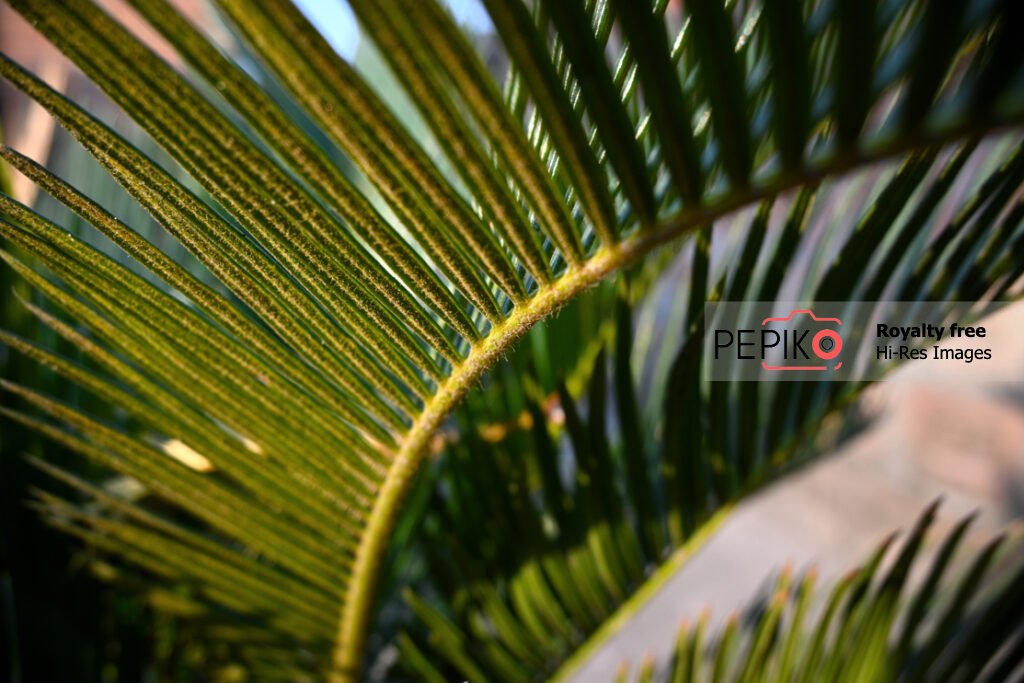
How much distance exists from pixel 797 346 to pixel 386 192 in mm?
386

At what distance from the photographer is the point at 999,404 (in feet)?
6.39

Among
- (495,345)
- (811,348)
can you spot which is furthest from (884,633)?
(495,345)

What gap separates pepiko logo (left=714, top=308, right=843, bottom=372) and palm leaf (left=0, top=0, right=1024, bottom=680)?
0.11 meters

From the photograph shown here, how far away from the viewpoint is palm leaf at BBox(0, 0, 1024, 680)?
20 cm

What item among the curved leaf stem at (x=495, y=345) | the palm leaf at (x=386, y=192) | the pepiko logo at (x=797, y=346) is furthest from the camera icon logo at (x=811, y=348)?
the curved leaf stem at (x=495, y=345)

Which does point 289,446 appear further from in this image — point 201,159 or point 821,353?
point 821,353

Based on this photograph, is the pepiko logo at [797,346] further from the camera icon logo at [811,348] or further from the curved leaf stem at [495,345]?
the curved leaf stem at [495,345]

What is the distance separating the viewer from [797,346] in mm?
526

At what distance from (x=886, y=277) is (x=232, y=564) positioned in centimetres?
47

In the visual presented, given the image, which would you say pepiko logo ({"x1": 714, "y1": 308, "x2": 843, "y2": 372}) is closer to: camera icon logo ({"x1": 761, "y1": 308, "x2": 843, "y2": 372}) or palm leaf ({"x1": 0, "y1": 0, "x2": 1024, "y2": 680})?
camera icon logo ({"x1": 761, "y1": 308, "x2": 843, "y2": 372})

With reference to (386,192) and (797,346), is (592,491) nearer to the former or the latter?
(797,346)

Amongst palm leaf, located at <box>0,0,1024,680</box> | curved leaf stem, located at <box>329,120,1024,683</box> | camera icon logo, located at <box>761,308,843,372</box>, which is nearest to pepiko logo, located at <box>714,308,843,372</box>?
camera icon logo, located at <box>761,308,843,372</box>

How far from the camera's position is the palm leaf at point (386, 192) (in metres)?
0.20

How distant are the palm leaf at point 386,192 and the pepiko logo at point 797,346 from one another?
4.5 inches
